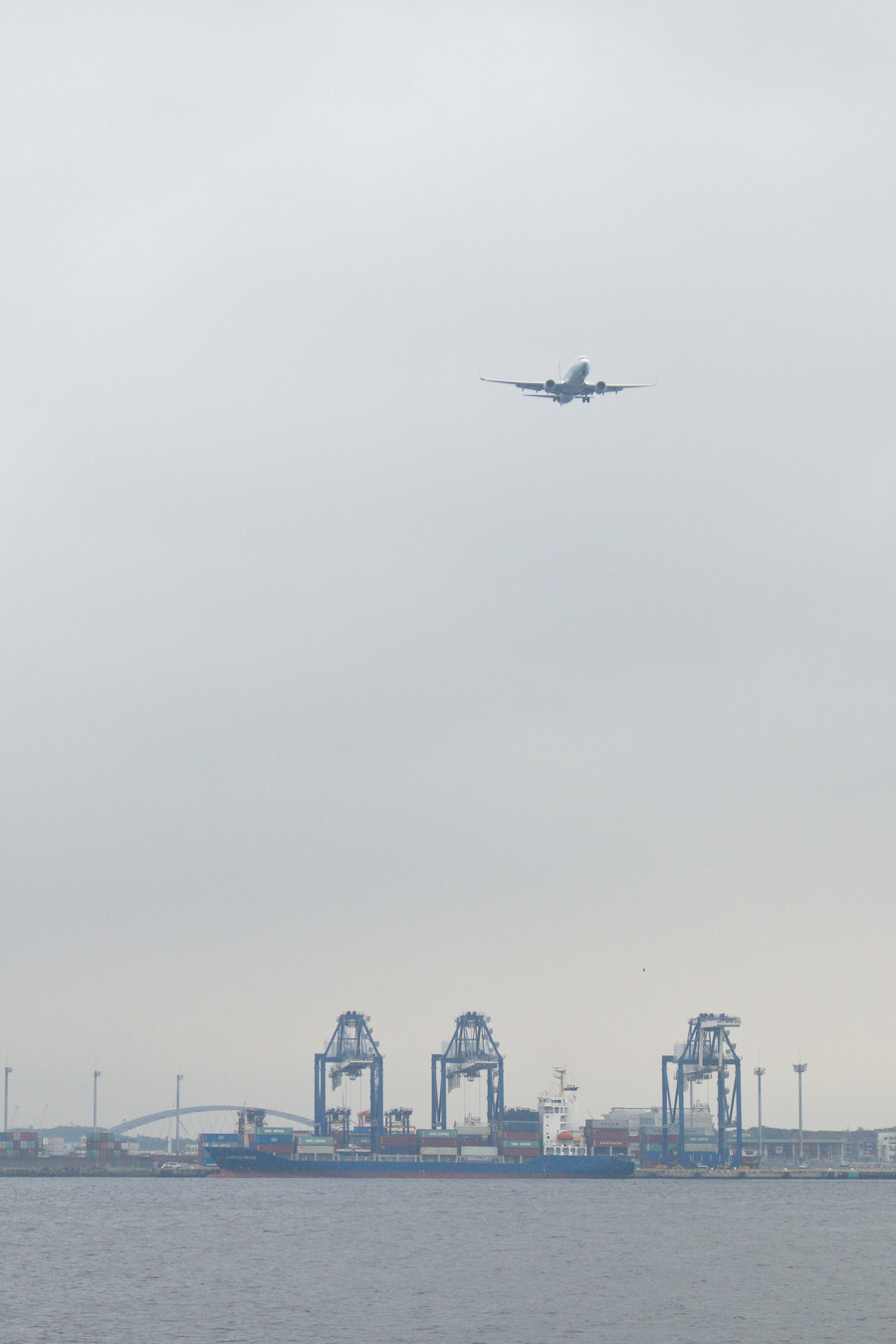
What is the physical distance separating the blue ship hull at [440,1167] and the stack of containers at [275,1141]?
3.18ft

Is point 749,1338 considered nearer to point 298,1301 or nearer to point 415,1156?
point 298,1301

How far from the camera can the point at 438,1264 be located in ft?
268

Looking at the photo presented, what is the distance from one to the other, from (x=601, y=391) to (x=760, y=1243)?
5273cm

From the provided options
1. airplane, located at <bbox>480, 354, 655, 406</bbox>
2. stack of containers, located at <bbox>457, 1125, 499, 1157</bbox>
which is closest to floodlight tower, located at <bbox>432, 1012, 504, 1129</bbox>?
stack of containers, located at <bbox>457, 1125, 499, 1157</bbox>

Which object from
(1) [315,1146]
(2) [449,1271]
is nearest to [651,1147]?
(1) [315,1146]

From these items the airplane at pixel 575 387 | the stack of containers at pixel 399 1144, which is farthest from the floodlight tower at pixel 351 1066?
the airplane at pixel 575 387

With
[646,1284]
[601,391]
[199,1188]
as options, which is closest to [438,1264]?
[646,1284]

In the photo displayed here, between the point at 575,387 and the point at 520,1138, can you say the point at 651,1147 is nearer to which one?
the point at 520,1138

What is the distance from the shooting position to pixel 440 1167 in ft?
570

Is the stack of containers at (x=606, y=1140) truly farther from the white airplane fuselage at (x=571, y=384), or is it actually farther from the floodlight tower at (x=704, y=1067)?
the white airplane fuselage at (x=571, y=384)

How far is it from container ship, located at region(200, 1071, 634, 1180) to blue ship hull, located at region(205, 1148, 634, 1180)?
0.11 meters

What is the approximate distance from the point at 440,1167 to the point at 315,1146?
14.4m

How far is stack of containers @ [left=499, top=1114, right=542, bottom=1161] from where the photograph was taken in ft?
572

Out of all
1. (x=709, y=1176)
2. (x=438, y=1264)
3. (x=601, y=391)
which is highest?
(x=601, y=391)
